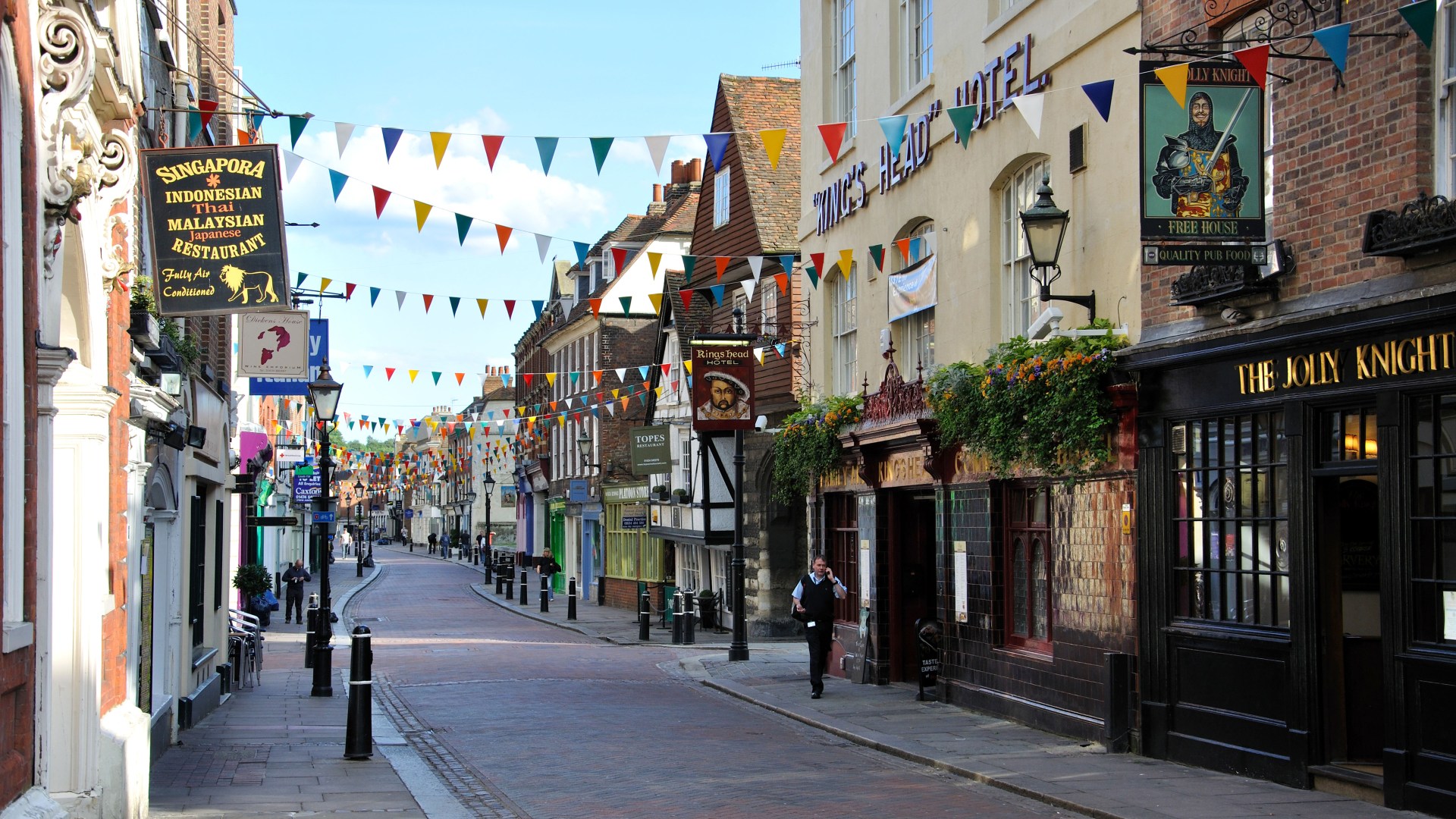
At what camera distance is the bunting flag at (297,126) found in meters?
12.2

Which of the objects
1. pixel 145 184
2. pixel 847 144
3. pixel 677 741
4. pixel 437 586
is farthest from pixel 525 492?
pixel 145 184

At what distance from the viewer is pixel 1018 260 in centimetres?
1597

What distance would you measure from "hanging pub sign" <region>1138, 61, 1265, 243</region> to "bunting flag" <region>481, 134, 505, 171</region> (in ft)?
18.2

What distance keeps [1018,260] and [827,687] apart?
700 centimetres

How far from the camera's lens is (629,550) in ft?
150

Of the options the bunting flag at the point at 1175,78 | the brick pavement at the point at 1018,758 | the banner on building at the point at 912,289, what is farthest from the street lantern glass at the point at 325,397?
the bunting flag at the point at 1175,78

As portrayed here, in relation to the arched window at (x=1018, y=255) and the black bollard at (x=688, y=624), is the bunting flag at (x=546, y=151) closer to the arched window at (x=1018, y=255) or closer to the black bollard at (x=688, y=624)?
the arched window at (x=1018, y=255)

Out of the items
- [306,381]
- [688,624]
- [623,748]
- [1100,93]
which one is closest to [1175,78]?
[1100,93]

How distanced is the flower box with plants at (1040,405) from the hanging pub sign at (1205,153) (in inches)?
95.0

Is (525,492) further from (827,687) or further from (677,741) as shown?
(677,741)

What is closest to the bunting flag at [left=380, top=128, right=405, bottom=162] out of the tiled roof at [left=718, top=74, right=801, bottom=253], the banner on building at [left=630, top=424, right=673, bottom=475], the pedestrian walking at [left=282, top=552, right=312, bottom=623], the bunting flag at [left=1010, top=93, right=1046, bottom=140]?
the bunting flag at [left=1010, top=93, right=1046, bottom=140]

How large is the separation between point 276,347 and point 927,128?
33.2ft

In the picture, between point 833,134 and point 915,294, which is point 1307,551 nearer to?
point 833,134

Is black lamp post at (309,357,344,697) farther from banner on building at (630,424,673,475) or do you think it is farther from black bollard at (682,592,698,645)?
banner on building at (630,424,673,475)
